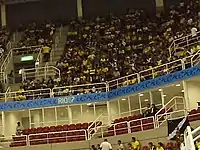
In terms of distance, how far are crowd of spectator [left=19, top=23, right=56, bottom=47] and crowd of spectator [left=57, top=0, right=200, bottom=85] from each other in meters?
1.35

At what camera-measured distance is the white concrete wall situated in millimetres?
22641

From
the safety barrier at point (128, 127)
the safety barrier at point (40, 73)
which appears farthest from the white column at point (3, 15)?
the safety barrier at point (128, 127)

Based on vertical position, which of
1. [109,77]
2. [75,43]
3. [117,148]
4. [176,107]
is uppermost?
[75,43]

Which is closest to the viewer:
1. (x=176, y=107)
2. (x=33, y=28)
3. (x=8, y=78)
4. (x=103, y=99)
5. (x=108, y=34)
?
(x=176, y=107)

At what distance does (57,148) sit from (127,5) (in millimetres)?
15767

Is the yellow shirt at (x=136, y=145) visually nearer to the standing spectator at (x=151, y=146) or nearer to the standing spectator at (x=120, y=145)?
the standing spectator at (x=120, y=145)

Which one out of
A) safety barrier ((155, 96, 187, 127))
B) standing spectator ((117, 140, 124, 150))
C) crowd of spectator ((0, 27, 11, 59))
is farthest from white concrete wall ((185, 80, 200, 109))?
crowd of spectator ((0, 27, 11, 59))

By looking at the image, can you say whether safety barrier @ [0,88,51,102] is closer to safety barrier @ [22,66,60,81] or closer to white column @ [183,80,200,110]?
safety barrier @ [22,66,60,81]

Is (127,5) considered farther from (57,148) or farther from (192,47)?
(57,148)

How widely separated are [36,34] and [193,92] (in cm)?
1486

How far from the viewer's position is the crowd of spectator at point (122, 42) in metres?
27.5

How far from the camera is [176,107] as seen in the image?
76.7ft

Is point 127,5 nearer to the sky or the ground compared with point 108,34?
nearer to the sky

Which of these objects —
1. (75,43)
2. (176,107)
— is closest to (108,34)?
(75,43)
